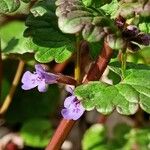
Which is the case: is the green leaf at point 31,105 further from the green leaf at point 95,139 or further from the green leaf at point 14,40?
the green leaf at point 95,139

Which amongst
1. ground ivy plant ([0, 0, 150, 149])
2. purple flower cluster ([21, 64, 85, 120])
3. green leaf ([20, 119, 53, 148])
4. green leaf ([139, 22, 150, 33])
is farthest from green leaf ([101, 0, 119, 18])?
green leaf ([20, 119, 53, 148])

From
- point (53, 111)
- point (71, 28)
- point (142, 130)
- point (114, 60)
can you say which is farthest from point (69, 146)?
point (71, 28)

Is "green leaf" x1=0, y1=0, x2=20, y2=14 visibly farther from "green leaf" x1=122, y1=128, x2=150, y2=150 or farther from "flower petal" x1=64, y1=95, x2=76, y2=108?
"green leaf" x1=122, y1=128, x2=150, y2=150

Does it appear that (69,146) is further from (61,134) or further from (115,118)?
(61,134)

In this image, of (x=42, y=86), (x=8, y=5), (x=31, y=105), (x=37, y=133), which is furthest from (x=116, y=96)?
(x=31, y=105)

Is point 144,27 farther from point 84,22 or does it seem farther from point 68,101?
point 68,101

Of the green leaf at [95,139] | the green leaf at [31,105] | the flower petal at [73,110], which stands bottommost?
the green leaf at [31,105]

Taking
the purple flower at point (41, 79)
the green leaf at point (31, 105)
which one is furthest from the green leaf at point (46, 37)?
the green leaf at point (31, 105)
